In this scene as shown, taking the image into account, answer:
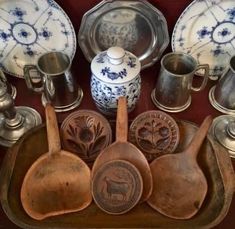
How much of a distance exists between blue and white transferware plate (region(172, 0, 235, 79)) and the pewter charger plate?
0.11 ft

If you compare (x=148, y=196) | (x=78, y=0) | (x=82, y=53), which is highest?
(x=78, y=0)

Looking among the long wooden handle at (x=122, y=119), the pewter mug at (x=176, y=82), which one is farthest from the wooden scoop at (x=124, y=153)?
the pewter mug at (x=176, y=82)

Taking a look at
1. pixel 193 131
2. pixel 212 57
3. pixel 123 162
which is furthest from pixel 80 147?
pixel 212 57

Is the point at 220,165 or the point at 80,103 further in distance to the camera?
the point at 80,103

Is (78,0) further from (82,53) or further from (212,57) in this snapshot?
(212,57)

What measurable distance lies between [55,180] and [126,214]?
12cm

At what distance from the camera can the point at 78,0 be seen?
626mm

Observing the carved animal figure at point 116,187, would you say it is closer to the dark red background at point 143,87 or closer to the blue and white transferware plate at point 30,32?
the dark red background at point 143,87

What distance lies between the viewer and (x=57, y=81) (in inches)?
24.3

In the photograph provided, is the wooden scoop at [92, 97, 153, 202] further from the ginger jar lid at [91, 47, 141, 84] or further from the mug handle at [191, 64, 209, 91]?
the mug handle at [191, 64, 209, 91]

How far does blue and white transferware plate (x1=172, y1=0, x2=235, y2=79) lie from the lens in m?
0.63

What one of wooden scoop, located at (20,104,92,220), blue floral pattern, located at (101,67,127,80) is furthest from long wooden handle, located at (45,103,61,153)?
blue floral pattern, located at (101,67,127,80)

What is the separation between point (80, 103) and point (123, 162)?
0.58ft

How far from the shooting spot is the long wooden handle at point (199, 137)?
22.2 inches
